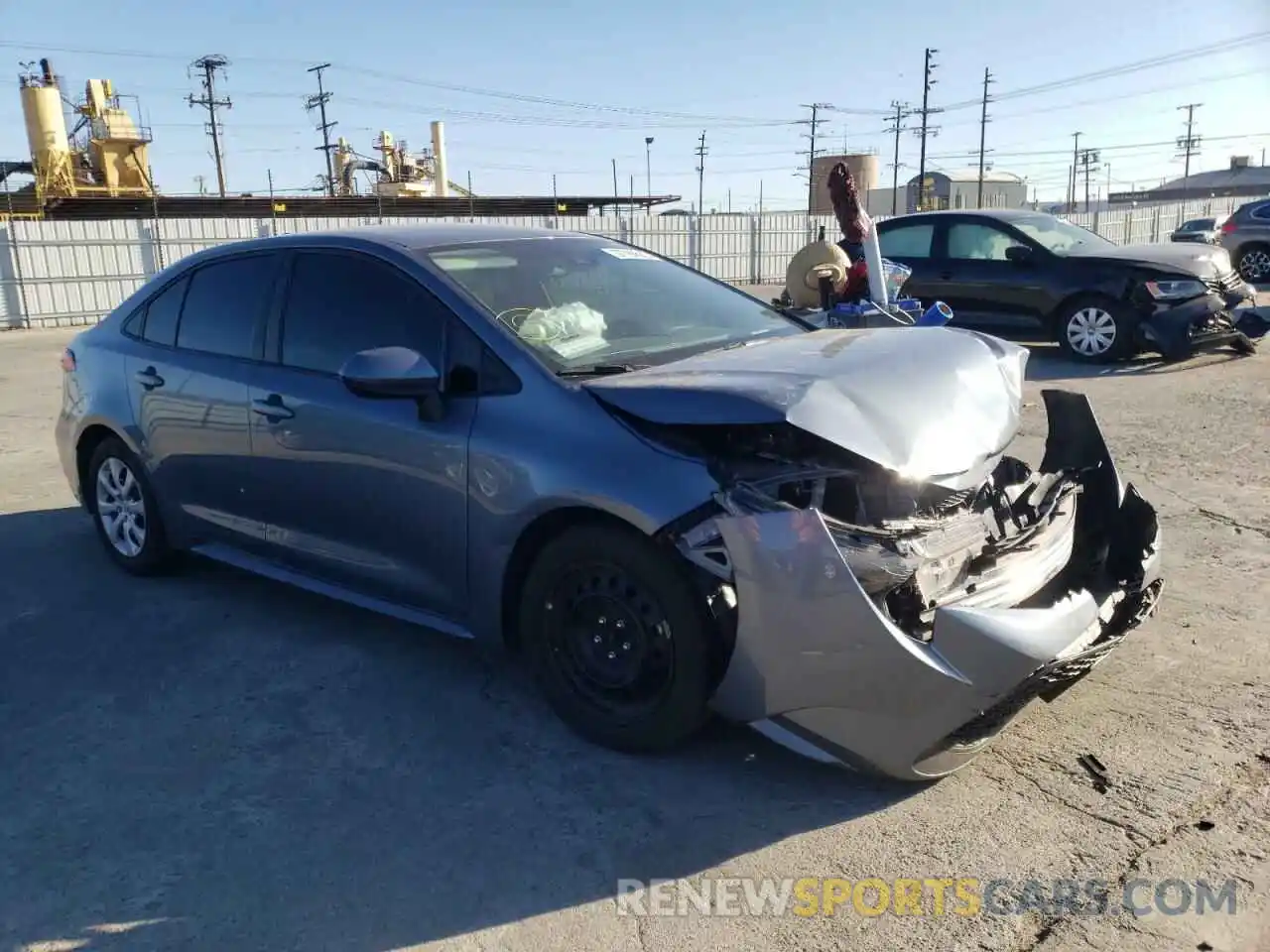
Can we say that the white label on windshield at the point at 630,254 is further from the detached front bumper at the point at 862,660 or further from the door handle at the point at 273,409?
the detached front bumper at the point at 862,660

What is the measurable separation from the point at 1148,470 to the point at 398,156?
151 feet

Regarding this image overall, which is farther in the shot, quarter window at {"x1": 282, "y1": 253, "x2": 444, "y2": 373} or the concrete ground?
quarter window at {"x1": 282, "y1": 253, "x2": 444, "y2": 373}

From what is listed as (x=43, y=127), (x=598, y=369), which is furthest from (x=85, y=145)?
(x=598, y=369)

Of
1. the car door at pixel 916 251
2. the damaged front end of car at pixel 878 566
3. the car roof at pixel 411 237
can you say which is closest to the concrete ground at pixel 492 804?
the damaged front end of car at pixel 878 566

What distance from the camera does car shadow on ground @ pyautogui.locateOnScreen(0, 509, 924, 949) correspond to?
250cm

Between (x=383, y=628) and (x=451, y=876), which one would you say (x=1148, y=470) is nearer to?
(x=383, y=628)

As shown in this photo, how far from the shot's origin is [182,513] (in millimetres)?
4539

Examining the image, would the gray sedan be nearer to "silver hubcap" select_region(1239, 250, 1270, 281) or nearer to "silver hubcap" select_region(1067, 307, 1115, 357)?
"silver hubcap" select_region(1067, 307, 1115, 357)

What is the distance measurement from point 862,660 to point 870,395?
2.63ft

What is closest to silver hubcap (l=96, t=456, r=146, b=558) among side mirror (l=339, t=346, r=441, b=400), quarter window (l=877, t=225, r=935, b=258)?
side mirror (l=339, t=346, r=441, b=400)

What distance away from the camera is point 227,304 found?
4.38 meters

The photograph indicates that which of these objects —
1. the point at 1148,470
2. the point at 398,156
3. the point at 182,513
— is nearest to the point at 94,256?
the point at 182,513

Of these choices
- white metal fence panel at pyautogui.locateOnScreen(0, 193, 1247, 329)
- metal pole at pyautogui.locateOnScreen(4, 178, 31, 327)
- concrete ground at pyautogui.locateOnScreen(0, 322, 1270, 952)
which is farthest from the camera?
white metal fence panel at pyautogui.locateOnScreen(0, 193, 1247, 329)

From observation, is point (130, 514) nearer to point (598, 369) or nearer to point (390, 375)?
point (390, 375)
